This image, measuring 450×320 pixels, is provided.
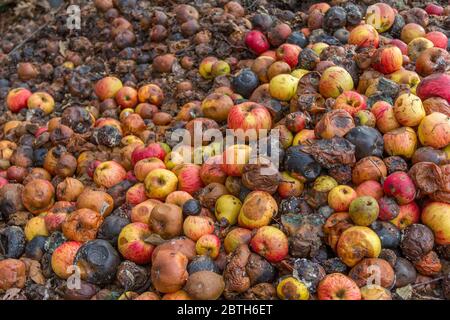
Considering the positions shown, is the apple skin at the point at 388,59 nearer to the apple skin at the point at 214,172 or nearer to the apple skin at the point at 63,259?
the apple skin at the point at 214,172

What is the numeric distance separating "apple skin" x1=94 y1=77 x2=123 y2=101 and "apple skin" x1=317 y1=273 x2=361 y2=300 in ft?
12.4

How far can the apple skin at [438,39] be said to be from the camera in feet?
17.6

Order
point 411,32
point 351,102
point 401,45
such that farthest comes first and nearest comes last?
point 411,32, point 401,45, point 351,102

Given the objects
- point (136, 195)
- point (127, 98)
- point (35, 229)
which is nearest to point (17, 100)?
point (127, 98)

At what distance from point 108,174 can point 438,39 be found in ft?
12.4

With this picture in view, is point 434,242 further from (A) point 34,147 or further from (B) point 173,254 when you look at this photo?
(A) point 34,147

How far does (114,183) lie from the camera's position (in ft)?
15.9

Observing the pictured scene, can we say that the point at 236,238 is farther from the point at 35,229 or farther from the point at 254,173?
the point at 35,229

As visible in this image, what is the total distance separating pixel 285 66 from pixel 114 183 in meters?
2.17

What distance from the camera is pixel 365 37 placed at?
5336mm

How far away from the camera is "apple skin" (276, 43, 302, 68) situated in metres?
5.46
